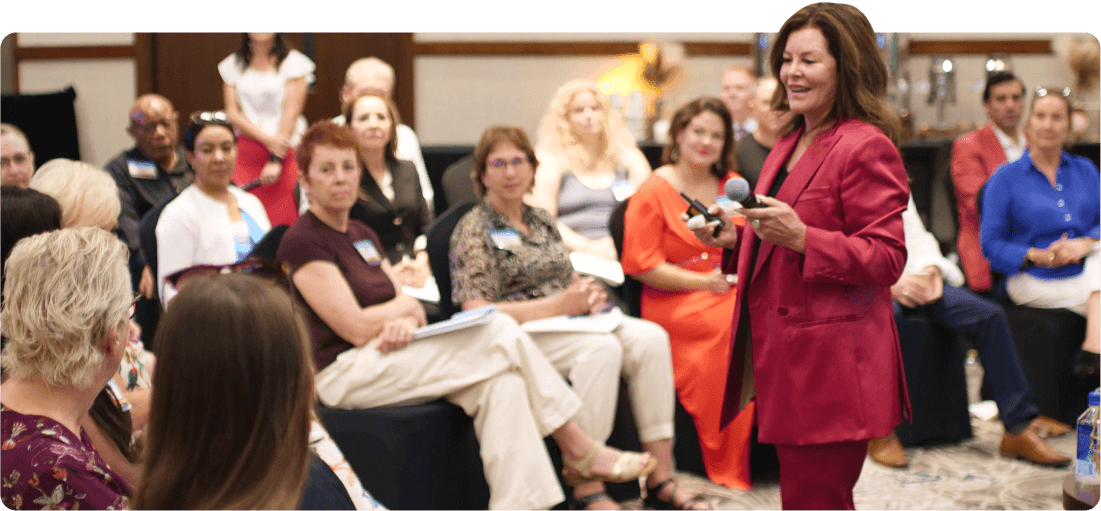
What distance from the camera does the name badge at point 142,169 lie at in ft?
12.3

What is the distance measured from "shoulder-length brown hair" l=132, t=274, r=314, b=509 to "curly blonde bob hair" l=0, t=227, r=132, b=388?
386mm

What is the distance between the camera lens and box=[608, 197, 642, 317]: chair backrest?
3.23 metres

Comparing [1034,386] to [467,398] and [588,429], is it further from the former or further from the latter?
[467,398]

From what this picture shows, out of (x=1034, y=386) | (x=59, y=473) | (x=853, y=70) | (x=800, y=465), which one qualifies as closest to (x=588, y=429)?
(x=800, y=465)

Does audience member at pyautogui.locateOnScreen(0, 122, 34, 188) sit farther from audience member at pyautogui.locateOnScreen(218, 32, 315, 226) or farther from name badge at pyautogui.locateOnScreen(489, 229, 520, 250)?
name badge at pyautogui.locateOnScreen(489, 229, 520, 250)

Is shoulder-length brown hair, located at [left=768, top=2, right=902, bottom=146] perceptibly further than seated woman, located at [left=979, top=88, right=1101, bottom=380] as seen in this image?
No

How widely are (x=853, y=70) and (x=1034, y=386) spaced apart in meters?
2.69

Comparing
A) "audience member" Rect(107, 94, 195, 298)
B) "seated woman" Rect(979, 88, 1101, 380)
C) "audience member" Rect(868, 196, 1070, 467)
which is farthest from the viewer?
"audience member" Rect(107, 94, 195, 298)

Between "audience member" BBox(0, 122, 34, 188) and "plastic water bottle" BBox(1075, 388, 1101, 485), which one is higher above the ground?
"audience member" BBox(0, 122, 34, 188)

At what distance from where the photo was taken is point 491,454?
248 centimetres

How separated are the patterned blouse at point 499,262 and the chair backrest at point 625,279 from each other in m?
0.30

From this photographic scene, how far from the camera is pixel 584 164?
159 inches

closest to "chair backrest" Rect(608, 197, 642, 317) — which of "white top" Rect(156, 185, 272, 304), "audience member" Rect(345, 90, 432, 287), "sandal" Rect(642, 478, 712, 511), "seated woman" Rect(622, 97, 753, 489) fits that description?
"seated woman" Rect(622, 97, 753, 489)

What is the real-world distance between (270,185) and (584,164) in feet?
4.56
